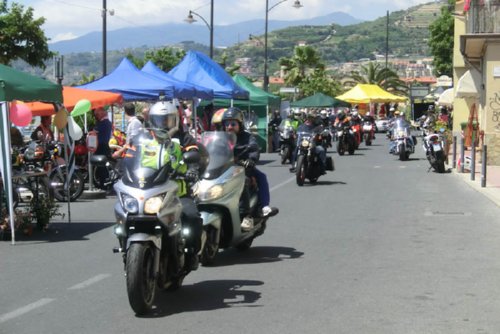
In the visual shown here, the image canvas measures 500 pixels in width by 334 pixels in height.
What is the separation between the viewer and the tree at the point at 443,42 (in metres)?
86.2

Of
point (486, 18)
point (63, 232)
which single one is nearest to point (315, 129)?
point (63, 232)

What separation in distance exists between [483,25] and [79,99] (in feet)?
52.9

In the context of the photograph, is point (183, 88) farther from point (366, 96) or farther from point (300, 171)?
point (366, 96)

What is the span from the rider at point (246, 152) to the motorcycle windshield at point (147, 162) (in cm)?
292

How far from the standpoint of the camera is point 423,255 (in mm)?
11266

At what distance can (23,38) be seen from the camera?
1465 inches

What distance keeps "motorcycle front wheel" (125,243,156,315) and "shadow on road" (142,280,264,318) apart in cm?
16

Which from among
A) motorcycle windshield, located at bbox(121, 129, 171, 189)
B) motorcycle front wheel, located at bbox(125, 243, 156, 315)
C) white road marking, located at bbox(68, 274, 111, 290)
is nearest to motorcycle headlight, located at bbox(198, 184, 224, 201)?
white road marking, located at bbox(68, 274, 111, 290)

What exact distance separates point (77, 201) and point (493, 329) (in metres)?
12.5

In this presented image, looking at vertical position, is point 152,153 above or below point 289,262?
above

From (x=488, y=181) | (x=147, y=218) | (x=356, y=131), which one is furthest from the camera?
(x=356, y=131)

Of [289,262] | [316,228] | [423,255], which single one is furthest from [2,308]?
[316,228]

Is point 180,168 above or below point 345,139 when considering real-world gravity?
above

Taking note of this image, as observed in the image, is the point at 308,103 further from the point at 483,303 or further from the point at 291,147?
the point at 483,303
